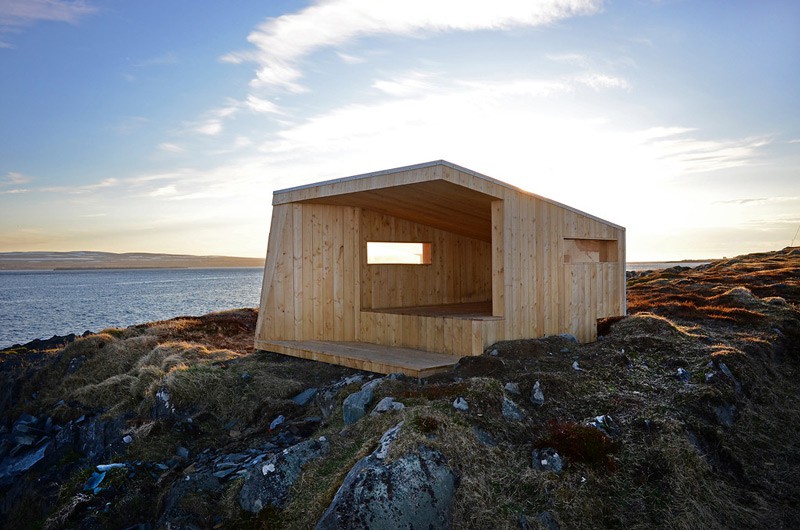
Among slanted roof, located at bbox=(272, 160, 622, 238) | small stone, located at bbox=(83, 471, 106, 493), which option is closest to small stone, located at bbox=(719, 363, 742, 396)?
slanted roof, located at bbox=(272, 160, 622, 238)

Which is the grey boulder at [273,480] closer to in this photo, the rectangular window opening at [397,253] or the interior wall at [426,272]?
the interior wall at [426,272]

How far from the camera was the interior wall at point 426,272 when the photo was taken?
42.9 ft

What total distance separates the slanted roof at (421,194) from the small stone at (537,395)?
3546 millimetres

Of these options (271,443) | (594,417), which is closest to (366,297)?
(271,443)

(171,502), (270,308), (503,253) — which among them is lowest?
(171,502)

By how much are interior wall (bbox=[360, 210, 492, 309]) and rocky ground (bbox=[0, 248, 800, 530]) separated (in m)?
3.05

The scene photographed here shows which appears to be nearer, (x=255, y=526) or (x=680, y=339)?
(x=255, y=526)

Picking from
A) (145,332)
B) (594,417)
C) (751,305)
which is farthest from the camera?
(145,332)

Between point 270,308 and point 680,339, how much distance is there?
28.1 ft

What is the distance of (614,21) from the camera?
37.6 ft

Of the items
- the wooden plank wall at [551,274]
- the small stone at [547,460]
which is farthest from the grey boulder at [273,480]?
the wooden plank wall at [551,274]

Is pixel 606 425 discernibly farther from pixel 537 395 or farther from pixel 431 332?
pixel 431 332

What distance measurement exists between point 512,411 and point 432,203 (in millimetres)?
5623

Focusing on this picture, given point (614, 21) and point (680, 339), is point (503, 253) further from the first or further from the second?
point (614, 21)
